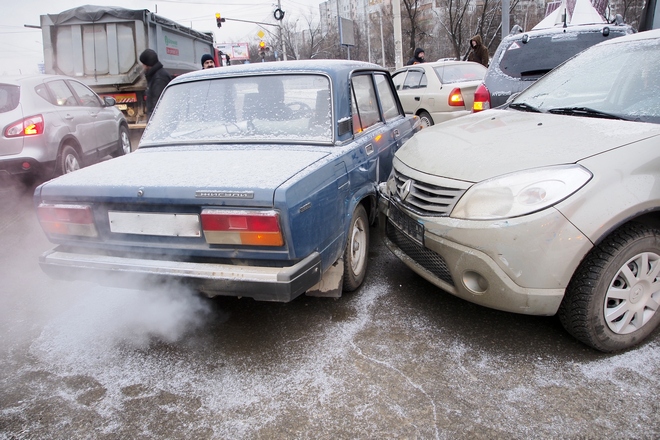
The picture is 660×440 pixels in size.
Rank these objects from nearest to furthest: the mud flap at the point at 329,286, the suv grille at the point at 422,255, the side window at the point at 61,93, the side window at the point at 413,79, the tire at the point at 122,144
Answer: the suv grille at the point at 422,255
the mud flap at the point at 329,286
the side window at the point at 61,93
the tire at the point at 122,144
the side window at the point at 413,79

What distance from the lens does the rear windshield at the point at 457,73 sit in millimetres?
9109

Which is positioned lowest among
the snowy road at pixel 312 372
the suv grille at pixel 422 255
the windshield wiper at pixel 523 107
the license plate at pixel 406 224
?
the snowy road at pixel 312 372

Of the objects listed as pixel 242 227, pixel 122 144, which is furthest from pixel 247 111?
pixel 122 144

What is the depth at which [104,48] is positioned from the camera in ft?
36.3

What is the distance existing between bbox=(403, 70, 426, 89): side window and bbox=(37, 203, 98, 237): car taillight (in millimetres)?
7861

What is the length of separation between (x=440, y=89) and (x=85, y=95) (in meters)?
6.18

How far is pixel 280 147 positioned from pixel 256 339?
1.26 m

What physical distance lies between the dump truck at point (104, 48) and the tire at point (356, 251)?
903cm

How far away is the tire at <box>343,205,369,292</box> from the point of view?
10.6ft

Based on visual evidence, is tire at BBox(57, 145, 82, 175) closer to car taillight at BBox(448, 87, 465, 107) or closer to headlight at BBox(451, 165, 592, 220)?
headlight at BBox(451, 165, 592, 220)

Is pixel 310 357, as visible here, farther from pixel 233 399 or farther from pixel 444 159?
pixel 444 159

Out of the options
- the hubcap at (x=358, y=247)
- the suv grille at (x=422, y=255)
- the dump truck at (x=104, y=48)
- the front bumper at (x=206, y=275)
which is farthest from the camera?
the dump truck at (x=104, y=48)

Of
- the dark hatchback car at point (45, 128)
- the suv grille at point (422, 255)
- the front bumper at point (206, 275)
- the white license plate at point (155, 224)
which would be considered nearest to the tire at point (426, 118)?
the dark hatchback car at point (45, 128)

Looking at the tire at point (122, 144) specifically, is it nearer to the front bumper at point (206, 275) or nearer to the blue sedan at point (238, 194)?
the blue sedan at point (238, 194)
